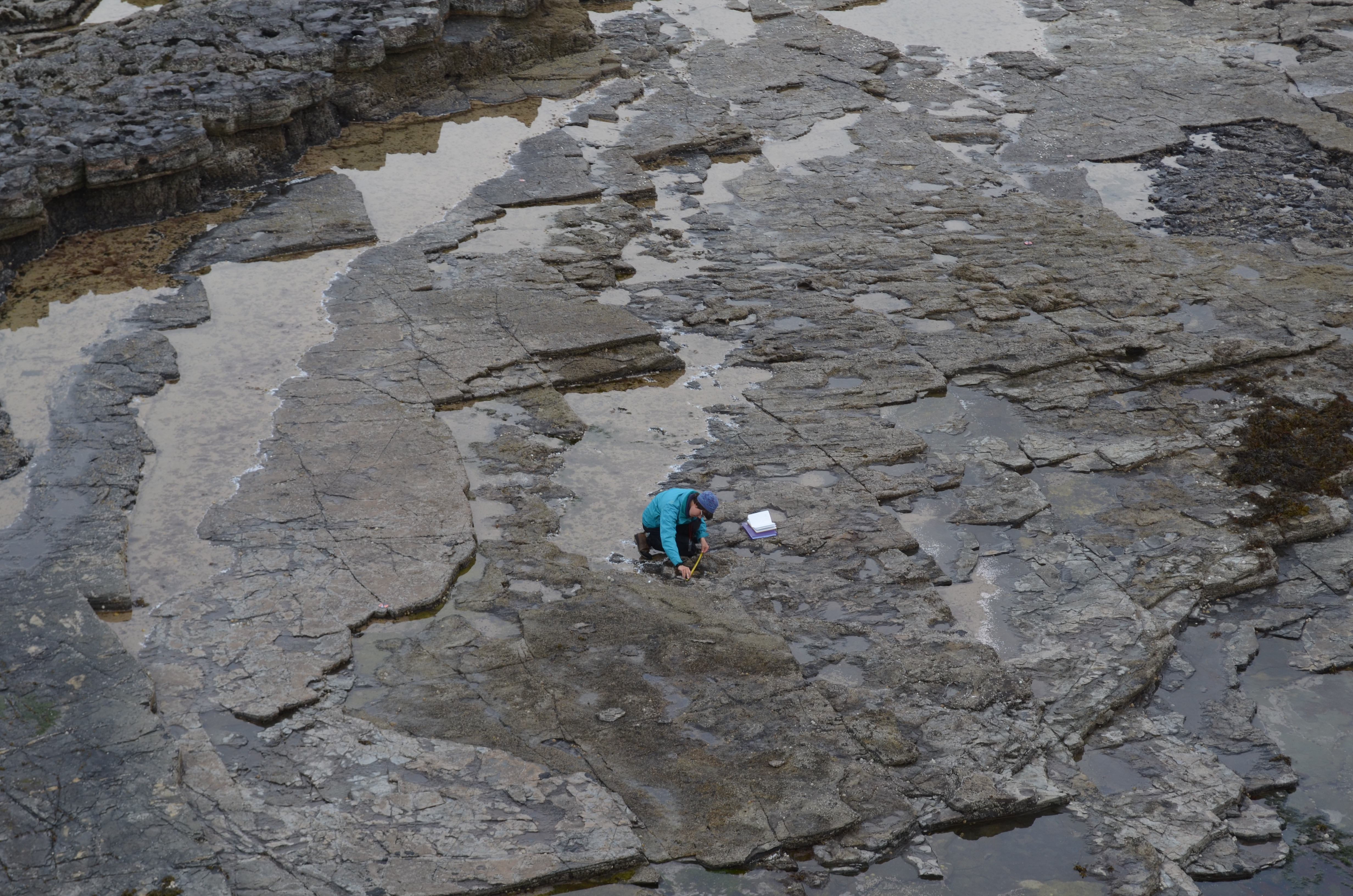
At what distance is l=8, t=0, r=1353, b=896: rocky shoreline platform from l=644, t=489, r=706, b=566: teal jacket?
235mm

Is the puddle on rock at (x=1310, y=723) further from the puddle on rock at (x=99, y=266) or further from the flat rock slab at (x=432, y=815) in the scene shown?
the puddle on rock at (x=99, y=266)

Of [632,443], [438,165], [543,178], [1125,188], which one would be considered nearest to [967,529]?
[632,443]

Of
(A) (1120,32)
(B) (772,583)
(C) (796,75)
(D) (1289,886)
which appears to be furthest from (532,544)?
(A) (1120,32)

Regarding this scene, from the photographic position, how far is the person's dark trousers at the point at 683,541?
6336mm

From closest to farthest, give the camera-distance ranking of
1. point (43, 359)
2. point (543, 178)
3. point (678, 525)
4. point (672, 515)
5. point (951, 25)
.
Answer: point (672, 515)
point (678, 525)
point (43, 359)
point (543, 178)
point (951, 25)

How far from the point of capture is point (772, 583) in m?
6.27

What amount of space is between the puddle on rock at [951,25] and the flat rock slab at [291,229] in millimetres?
8087

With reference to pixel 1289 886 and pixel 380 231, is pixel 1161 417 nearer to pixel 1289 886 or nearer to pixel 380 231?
pixel 1289 886

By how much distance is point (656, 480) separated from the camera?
704 cm

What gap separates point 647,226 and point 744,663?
5.53 m

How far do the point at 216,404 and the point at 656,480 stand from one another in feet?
9.86

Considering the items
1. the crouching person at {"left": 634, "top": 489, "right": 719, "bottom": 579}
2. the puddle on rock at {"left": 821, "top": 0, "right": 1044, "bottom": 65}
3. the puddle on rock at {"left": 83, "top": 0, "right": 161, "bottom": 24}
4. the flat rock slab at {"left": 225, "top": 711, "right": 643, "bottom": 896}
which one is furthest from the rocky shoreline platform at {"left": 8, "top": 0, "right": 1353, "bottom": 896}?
the puddle on rock at {"left": 821, "top": 0, "right": 1044, "bottom": 65}

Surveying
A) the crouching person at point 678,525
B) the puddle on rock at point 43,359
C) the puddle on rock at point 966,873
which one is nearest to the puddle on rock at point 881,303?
the crouching person at point 678,525

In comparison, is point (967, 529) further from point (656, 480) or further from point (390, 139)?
point (390, 139)
